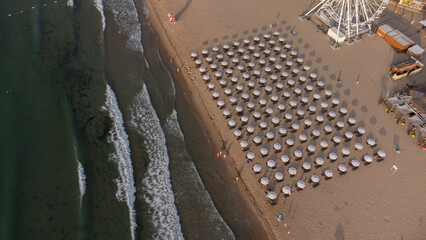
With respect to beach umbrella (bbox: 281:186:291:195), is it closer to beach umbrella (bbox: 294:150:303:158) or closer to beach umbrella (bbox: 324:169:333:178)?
beach umbrella (bbox: 294:150:303:158)

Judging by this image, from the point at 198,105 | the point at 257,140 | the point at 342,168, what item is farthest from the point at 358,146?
the point at 198,105

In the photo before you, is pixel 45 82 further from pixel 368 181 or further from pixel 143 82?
pixel 368 181

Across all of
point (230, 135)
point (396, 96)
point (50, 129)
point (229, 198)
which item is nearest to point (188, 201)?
point (229, 198)

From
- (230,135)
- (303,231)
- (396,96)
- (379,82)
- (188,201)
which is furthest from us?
(379,82)

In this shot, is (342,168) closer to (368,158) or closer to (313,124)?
(368,158)

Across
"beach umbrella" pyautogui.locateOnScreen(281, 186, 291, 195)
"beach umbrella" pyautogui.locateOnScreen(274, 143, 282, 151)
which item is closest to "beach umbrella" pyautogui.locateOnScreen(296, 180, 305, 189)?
"beach umbrella" pyautogui.locateOnScreen(281, 186, 291, 195)

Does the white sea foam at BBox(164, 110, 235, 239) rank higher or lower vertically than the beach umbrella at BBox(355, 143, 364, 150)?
higher
